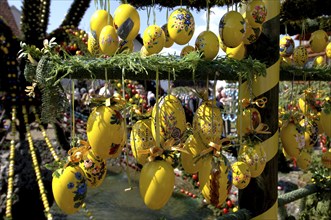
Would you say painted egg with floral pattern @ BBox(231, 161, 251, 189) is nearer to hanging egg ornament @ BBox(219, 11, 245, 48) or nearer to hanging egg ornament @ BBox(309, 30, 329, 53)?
hanging egg ornament @ BBox(219, 11, 245, 48)

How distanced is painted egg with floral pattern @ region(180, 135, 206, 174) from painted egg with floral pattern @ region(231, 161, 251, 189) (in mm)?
135

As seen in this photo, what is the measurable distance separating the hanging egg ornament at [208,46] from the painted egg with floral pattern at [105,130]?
12.5 inches

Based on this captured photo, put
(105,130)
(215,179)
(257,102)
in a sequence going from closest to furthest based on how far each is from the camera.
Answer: (105,130)
(215,179)
(257,102)

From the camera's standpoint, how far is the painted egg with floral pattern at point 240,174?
115cm

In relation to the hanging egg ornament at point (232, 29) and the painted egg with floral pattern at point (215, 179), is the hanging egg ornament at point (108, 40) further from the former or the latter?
the painted egg with floral pattern at point (215, 179)

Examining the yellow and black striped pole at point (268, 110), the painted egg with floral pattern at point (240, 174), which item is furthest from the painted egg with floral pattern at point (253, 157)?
the yellow and black striped pole at point (268, 110)

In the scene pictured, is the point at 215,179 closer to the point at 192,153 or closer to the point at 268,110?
the point at 192,153

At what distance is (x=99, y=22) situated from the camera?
1090mm

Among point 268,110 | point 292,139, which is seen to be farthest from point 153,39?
point 292,139

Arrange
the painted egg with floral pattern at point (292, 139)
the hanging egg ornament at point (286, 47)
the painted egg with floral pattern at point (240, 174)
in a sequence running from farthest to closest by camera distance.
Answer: the hanging egg ornament at point (286, 47) < the painted egg with floral pattern at point (292, 139) < the painted egg with floral pattern at point (240, 174)

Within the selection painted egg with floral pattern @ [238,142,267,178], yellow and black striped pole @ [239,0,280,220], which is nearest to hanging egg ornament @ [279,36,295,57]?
yellow and black striped pole @ [239,0,280,220]

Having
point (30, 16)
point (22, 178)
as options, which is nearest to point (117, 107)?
point (22, 178)

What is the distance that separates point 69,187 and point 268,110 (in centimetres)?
80

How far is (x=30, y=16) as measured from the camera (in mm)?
3893
